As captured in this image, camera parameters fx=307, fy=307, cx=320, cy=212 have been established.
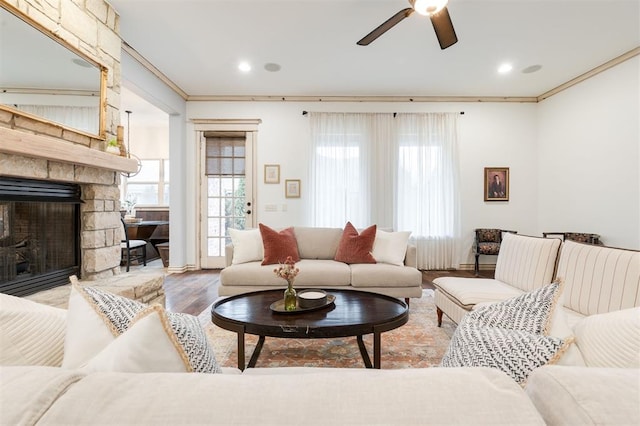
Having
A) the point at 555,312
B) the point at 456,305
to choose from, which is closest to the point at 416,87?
the point at 456,305

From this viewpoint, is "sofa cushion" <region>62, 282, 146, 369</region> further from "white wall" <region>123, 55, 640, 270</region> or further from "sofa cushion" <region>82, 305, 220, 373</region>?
"white wall" <region>123, 55, 640, 270</region>

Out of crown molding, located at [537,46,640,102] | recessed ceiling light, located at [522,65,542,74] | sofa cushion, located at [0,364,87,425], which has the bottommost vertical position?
sofa cushion, located at [0,364,87,425]

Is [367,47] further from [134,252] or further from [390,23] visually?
[134,252]

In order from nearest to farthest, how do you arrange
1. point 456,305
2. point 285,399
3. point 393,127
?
point 285,399 → point 456,305 → point 393,127

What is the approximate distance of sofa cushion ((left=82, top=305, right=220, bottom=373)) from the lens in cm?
61

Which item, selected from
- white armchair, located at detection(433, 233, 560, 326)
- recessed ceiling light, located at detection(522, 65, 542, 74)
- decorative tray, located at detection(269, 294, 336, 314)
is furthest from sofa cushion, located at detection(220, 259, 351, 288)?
recessed ceiling light, located at detection(522, 65, 542, 74)

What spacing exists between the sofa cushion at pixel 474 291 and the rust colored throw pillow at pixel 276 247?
4.94ft

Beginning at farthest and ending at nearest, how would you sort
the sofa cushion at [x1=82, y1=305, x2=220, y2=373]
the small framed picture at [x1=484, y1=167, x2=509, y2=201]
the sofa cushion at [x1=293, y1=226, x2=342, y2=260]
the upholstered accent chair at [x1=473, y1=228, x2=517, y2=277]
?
the small framed picture at [x1=484, y1=167, x2=509, y2=201] < the upholstered accent chair at [x1=473, y1=228, x2=517, y2=277] < the sofa cushion at [x1=293, y1=226, x2=342, y2=260] < the sofa cushion at [x1=82, y1=305, x2=220, y2=373]

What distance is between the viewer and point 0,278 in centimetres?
203

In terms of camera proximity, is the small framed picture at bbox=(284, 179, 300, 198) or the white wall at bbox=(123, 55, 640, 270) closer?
the white wall at bbox=(123, 55, 640, 270)

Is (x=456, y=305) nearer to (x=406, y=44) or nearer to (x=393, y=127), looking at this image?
(x=406, y=44)

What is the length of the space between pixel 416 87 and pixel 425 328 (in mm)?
3607

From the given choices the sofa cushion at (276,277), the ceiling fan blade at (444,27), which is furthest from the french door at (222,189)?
the ceiling fan blade at (444,27)

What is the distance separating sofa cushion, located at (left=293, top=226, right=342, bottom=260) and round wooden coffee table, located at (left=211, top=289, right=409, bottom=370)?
4.34ft
